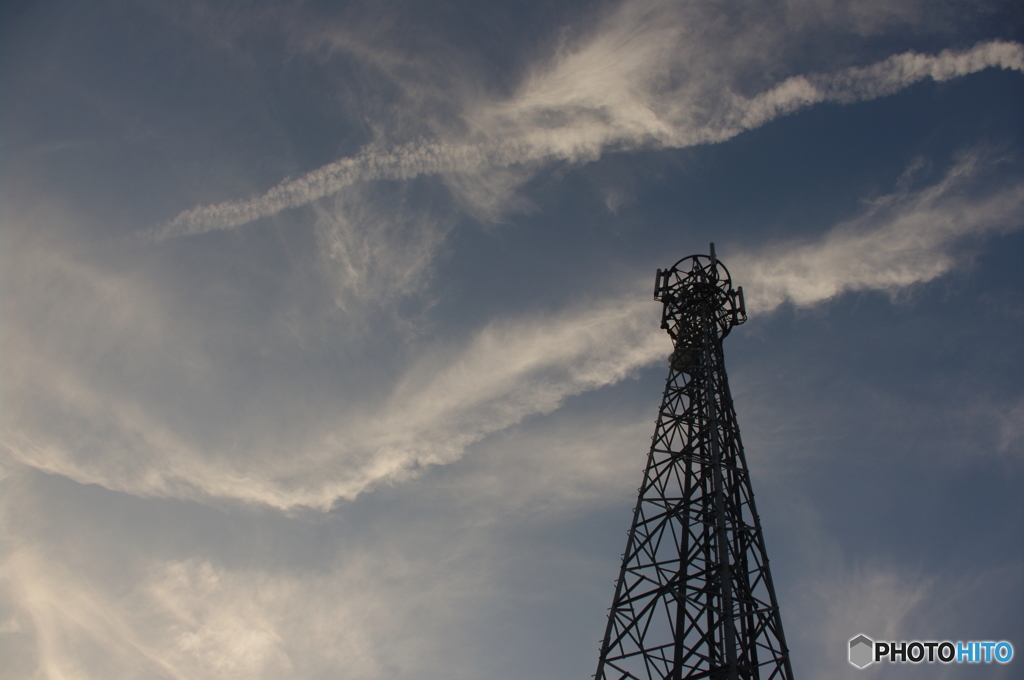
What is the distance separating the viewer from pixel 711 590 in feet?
68.7

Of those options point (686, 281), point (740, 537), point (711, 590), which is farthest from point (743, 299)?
point (711, 590)

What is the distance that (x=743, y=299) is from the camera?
2923 centimetres

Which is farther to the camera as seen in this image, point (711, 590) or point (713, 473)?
point (713, 473)

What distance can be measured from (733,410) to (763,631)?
9.06 m

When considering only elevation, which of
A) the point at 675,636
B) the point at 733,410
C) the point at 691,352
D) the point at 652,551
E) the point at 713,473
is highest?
the point at 691,352

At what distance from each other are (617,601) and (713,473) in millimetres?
6170

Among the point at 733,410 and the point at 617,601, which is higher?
the point at 733,410

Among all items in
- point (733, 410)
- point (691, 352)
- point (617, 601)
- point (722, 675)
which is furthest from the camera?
point (691, 352)

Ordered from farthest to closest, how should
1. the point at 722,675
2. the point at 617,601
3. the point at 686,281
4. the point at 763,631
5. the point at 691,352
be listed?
the point at 686,281, the point at 691,352, the point at 617,601, the point at 763,631, the point at 722,675

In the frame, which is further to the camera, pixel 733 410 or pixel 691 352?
pixel 691 352

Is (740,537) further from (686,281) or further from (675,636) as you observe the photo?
(686,281)

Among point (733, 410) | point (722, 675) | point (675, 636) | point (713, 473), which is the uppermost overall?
point (733, 410)

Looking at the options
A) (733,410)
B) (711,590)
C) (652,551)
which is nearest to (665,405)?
(733,410)

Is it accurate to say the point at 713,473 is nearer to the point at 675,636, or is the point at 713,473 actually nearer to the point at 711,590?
the point at 711,590
